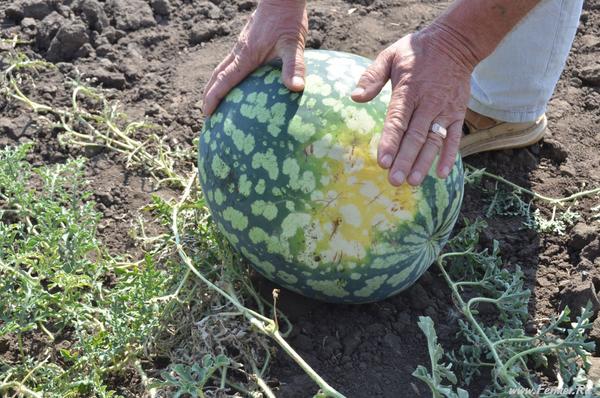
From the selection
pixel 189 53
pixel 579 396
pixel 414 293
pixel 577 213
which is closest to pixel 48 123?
pixel 189 53

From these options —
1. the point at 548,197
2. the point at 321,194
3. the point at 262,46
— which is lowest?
the point at 548,197

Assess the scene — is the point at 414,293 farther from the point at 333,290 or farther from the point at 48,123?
the point at 48,123

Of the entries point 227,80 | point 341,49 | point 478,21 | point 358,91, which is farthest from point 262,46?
point 341,49

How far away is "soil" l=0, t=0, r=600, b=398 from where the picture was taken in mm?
2990

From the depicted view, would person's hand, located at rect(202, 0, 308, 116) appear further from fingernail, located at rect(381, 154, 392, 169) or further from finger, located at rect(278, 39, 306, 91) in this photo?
fingernail, located at rect(381, 154, 392, 169)

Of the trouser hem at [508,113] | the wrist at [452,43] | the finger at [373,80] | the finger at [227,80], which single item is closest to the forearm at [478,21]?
the wrist at [452,43]

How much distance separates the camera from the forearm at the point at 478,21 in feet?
8.91

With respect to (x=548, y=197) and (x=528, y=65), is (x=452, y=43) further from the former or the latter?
(x=548, y=197)

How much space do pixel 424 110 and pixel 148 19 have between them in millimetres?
2536

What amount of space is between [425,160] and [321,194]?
1.15 feet

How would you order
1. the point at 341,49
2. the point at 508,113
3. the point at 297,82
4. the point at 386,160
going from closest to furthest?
the point at 386,160 → the point at 297,82 → the point at 508,113 → the point at 341,49

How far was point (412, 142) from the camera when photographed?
8.44ft

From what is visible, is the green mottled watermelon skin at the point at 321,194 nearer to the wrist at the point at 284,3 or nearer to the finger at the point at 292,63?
the finger at the point at 292,63

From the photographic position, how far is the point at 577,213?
355 centimetres
